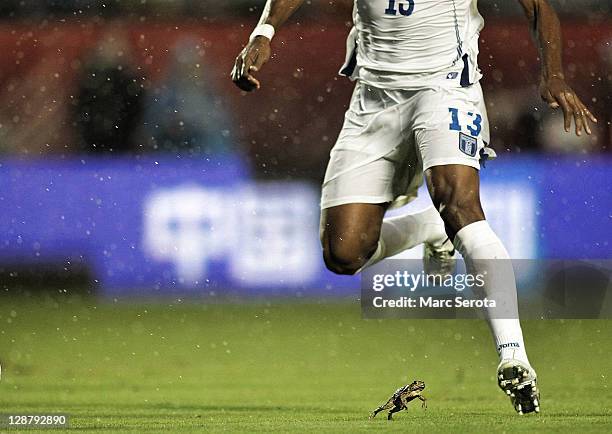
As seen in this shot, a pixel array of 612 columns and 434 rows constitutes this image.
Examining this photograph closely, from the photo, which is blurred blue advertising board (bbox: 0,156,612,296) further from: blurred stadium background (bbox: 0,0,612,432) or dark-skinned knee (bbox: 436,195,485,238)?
dark-skinned knee (bbox: 436,195,485,238)

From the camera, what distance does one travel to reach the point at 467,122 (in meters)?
3.53

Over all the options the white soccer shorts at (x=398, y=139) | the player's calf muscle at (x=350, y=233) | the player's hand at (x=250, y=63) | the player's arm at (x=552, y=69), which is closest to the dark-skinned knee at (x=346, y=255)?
the player's calf muscle at (x=350, y=233)

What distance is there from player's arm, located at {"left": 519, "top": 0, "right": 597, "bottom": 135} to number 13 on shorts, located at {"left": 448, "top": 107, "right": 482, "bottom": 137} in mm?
215

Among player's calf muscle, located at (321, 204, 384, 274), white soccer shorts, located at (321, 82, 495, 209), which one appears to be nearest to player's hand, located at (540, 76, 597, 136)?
white soccer shorts, located at (321, 82, 495, 209)

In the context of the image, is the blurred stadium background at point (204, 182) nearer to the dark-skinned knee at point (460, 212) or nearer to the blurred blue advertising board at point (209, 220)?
the blurred blue advertising board at point (209, 220)

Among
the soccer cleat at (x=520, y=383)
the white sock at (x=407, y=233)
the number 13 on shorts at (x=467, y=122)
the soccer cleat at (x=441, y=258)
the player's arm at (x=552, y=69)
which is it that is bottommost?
the soccer cleat at (x=520, y=383)

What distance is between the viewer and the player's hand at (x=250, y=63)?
11.2 feet

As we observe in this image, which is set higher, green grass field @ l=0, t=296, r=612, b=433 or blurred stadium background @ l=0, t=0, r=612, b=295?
blurred stadium background @ l=0, t=0, r=612, b=295

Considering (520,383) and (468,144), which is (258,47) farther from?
(520,383)

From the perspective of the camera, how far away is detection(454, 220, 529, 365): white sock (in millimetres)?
3301

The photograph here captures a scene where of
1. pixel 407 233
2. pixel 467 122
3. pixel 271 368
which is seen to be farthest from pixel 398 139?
pixel 271 368

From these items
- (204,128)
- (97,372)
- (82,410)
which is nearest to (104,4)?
(204,128)

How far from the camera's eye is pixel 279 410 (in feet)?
12.4

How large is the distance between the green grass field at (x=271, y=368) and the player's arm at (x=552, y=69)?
34.6 inches
